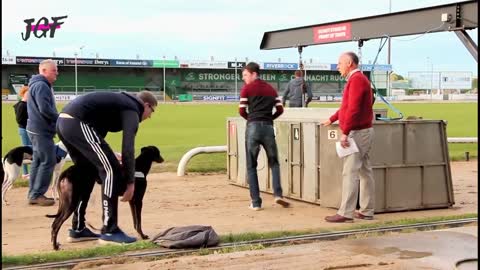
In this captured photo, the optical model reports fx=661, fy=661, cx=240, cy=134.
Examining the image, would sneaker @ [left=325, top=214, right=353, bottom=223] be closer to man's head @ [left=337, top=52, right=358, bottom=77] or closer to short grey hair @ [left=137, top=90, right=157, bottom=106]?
man's head @ [left=337, top=52, right=358, bottom=77]

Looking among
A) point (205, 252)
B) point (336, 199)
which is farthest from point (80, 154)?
point (336, 199)

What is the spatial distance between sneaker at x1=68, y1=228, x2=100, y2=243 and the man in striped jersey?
2.49 m

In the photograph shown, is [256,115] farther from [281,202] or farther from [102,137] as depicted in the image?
[102,137]

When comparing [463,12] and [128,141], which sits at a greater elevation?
[463,12]

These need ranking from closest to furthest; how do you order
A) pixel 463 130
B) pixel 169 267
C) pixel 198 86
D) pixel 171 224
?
1. pixel 169 267
2. pixel 171 224
3. pixel 463 130
4. pixel 198 86

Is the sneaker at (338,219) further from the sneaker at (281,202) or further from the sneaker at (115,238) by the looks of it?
the sneaker at (115,238)

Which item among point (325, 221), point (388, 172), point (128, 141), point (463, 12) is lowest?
point (325, 221)

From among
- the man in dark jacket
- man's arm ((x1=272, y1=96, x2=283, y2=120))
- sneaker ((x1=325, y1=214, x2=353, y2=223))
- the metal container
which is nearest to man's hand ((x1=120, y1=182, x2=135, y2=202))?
sneaker ((x1=325, y1=214, x2=353, y2=223))

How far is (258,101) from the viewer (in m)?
8.43

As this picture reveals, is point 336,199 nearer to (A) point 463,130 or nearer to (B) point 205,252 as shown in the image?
(B) point 205,252

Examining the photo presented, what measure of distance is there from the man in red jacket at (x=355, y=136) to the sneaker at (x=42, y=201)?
3.66 meters

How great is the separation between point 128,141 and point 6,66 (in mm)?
77536

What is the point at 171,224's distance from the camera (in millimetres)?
7469

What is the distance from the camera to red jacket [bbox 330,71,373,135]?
7316 mm
